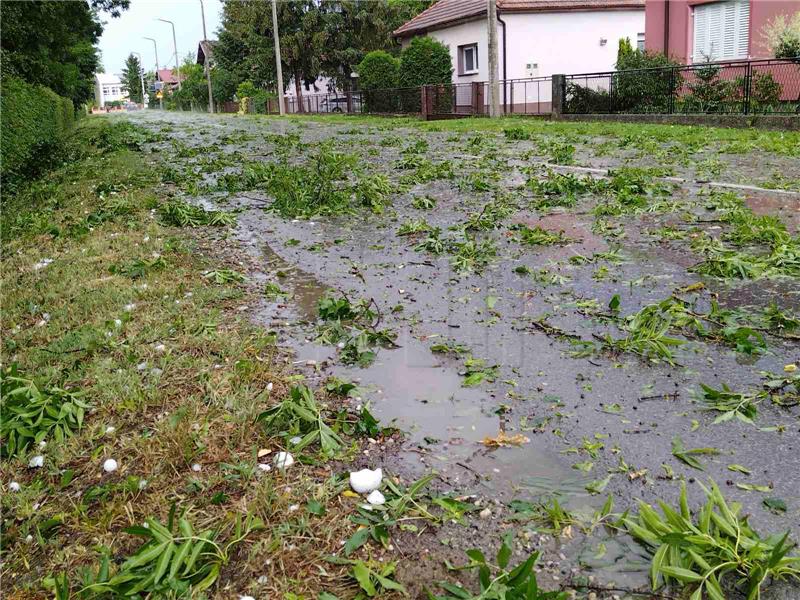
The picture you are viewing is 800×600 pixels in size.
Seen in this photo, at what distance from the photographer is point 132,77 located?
5177 inches

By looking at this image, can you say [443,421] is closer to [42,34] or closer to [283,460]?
[283,460]

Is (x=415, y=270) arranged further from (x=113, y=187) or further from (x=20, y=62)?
(x=20, y=62)

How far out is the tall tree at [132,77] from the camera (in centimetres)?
12425

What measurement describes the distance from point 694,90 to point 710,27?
171 inches

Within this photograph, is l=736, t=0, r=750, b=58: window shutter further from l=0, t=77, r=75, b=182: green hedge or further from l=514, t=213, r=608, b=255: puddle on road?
l=0, t=77, r=75, b=182: green hedge

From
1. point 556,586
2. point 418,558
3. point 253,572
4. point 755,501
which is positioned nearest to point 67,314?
point 253,572

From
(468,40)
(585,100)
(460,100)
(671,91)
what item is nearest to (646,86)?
(671,91)

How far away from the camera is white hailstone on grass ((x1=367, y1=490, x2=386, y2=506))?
7.84 feet

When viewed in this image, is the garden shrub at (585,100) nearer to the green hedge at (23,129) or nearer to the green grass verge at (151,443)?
the green hedge at (23,129)

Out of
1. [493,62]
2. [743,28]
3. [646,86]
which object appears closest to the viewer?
[646,86]

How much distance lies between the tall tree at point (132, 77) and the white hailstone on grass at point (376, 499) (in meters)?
131

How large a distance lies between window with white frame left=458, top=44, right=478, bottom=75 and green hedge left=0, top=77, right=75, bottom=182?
1985 centimetres

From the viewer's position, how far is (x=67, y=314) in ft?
14.3

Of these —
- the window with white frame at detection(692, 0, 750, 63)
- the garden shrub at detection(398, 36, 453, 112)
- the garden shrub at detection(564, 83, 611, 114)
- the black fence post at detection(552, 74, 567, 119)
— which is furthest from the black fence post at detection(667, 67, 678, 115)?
the garden shrub at detection(398, 36, 453, 112)
